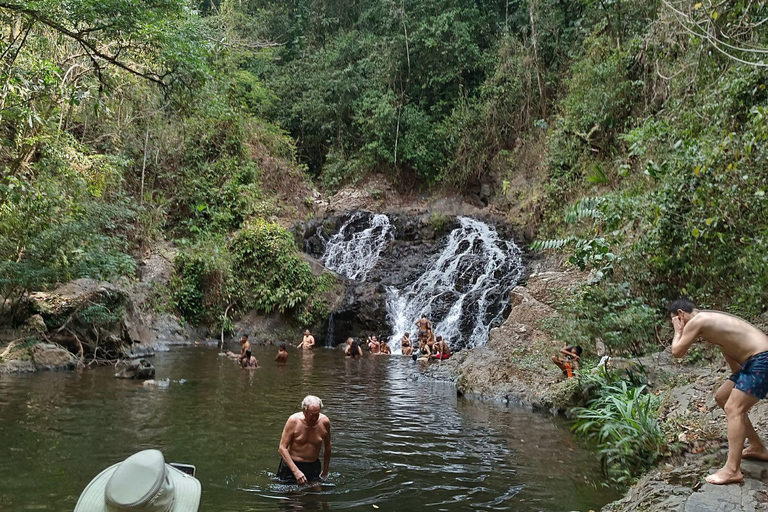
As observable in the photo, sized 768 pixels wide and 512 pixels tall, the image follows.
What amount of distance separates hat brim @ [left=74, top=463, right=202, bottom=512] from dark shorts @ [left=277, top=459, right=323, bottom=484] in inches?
160

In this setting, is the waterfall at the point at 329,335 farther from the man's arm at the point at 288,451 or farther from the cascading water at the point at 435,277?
the man's arm at the point at 288,451

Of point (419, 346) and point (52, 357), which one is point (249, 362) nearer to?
point (52, 357)

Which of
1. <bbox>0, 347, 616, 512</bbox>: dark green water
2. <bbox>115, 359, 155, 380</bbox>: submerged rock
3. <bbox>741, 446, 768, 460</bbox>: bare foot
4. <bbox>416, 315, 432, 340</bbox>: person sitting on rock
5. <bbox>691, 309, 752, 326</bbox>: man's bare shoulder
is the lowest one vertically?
<bbox>0, 347, 616, 512</bbox>: dark green water

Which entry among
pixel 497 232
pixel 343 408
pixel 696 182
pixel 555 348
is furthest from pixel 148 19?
pixel 497 232

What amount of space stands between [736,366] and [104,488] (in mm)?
4482

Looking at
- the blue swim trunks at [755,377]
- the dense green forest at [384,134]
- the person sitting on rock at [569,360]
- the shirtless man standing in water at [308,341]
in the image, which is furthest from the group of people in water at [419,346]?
the blue swim trunks at [755,377]

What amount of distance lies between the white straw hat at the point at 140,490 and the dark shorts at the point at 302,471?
4.11m

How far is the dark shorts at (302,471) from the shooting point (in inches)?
240

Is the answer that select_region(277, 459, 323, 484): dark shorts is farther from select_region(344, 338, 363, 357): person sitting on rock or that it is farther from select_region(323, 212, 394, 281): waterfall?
select_region(323, 212, 394, 281): waterfall

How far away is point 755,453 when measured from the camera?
439 cm

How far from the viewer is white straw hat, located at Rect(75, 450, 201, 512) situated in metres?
1.95

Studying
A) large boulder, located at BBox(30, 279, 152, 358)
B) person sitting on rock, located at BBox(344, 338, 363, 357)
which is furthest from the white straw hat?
person sitting on rock, located at BBox(344, 338, 363, 357)

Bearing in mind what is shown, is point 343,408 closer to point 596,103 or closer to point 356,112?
point 596,103

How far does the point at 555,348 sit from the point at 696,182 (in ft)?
16.2
